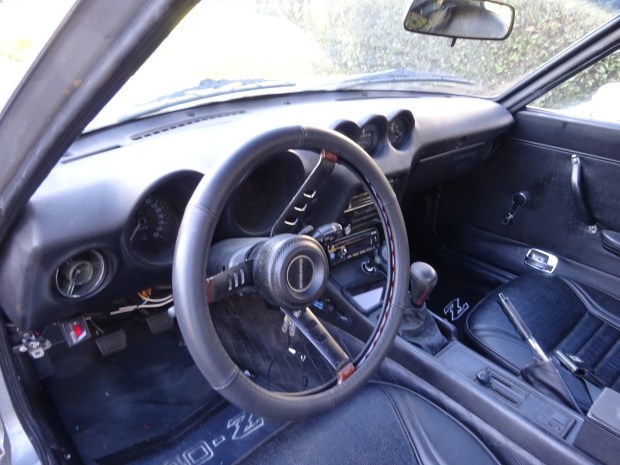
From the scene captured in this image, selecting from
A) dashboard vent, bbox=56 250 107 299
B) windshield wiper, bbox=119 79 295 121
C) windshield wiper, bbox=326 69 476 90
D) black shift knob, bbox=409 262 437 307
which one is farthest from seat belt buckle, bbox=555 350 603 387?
dashboard vent, bbox=56 250 107 299

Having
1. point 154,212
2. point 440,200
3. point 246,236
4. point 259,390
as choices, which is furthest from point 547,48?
point 259,390

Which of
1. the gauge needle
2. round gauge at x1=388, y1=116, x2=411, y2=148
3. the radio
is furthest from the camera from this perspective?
round gauge at x1=388, y1=116, x2=411, y2=148

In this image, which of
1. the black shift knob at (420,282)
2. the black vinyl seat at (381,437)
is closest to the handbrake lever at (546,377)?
the black vinyl seat at (381,437)

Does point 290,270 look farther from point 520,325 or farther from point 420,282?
point 520,325

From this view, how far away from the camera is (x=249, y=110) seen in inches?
84.4

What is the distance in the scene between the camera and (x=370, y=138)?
2.16 meters

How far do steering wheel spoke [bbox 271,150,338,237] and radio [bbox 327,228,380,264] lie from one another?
702 millimetres

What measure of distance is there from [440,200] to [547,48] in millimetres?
1000

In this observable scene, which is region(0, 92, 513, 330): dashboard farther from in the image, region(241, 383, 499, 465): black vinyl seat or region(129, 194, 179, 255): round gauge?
region(241, 383, 499, 465): black vinyl seat

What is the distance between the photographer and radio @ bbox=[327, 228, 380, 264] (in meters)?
2.15

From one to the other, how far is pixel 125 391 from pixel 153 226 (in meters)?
0.93

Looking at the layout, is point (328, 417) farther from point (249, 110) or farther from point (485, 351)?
point (249, 110)

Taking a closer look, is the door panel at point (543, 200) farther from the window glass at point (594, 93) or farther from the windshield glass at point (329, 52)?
the windshield glass at point (329, 52)

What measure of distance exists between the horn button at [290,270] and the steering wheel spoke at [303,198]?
0.09 m
